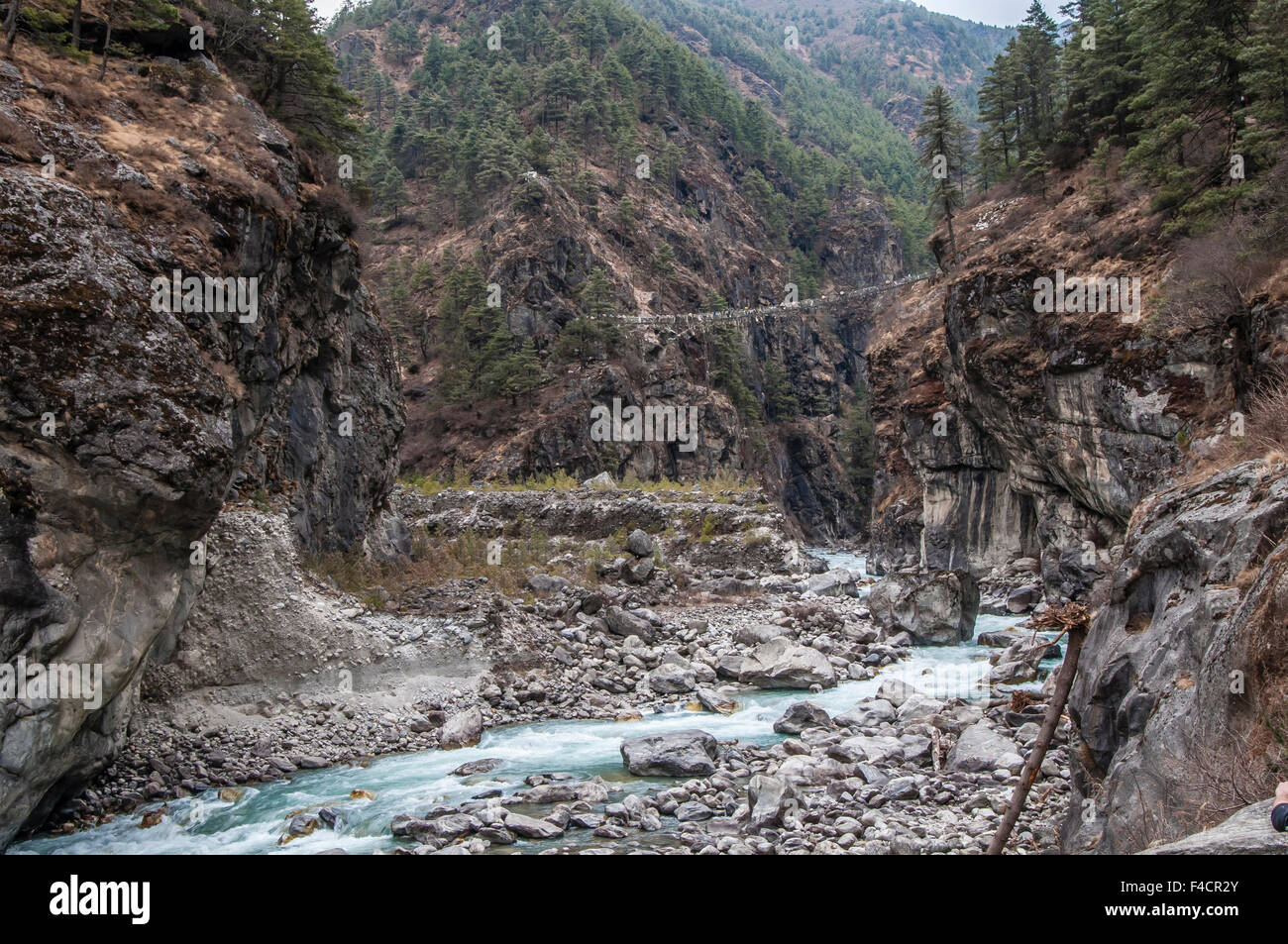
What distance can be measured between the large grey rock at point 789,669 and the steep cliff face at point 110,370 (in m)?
13.0

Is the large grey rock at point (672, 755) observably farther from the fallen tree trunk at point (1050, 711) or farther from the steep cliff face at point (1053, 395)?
the steep cliff face at point (1053, 395)

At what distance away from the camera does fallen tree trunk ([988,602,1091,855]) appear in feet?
26.5

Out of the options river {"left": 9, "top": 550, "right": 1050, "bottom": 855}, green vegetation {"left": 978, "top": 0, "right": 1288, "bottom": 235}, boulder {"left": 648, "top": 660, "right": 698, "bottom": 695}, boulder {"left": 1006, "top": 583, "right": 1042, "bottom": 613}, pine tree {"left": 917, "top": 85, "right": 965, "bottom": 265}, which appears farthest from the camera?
pine tree {"left": 917, "top": 85, "right": 965, "bottom": 265}

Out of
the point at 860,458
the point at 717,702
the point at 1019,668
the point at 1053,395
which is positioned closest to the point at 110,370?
the point at 717,702

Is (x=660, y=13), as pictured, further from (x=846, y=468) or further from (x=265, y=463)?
(x=265, y=463)

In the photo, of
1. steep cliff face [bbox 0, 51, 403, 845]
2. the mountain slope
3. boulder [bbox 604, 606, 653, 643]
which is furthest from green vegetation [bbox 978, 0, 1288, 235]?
the mountain slope

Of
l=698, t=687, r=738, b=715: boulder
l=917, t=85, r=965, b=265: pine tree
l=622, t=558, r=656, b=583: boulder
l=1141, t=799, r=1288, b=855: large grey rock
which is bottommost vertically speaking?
l=698, t=687, r=738, b=715: boulder

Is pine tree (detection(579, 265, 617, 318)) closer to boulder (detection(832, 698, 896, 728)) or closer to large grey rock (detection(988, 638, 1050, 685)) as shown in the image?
large grey rock (detection(988, 638, 1050, 685))

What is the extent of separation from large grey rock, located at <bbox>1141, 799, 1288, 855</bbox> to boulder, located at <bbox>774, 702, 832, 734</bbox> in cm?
1154

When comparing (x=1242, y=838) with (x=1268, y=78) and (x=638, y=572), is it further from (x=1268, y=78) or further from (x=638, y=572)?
(x=638, y=572)

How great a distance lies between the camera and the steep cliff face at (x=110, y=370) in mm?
9992

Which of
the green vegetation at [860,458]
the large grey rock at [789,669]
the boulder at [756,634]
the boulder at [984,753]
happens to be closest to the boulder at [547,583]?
the boulder at [756,634]

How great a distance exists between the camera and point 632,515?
36438mm
